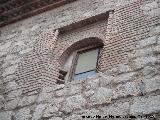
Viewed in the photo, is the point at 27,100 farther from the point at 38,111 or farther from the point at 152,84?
the point at 152,84

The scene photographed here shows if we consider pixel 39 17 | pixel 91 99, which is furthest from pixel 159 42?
pixel 39 17

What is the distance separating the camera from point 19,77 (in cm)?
504

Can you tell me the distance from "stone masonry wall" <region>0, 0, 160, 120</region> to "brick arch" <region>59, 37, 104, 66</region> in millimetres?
69

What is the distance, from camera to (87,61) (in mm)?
4941

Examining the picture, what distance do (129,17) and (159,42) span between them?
806 millimetres

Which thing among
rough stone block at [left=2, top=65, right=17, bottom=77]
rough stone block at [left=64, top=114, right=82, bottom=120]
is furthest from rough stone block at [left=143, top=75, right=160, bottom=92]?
rough stone block at [left=2, top=65, right=17, bottom=77]

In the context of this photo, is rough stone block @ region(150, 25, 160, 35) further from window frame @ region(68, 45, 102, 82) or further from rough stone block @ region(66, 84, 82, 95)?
rough stone block @ region(66, 84, 82, 95)

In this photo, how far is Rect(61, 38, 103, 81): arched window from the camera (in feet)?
15.7

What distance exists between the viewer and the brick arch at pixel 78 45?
16.5 ft

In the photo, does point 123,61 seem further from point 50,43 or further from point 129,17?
point 50,43

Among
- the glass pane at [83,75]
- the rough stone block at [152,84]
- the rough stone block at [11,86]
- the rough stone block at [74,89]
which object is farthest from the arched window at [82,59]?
the rough stone block at [152,84]

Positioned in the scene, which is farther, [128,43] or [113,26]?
[113,26]

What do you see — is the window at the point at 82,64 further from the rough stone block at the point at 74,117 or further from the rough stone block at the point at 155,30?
the rough stone block at the point at 155,30

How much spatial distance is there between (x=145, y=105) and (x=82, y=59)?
5.77 feet
